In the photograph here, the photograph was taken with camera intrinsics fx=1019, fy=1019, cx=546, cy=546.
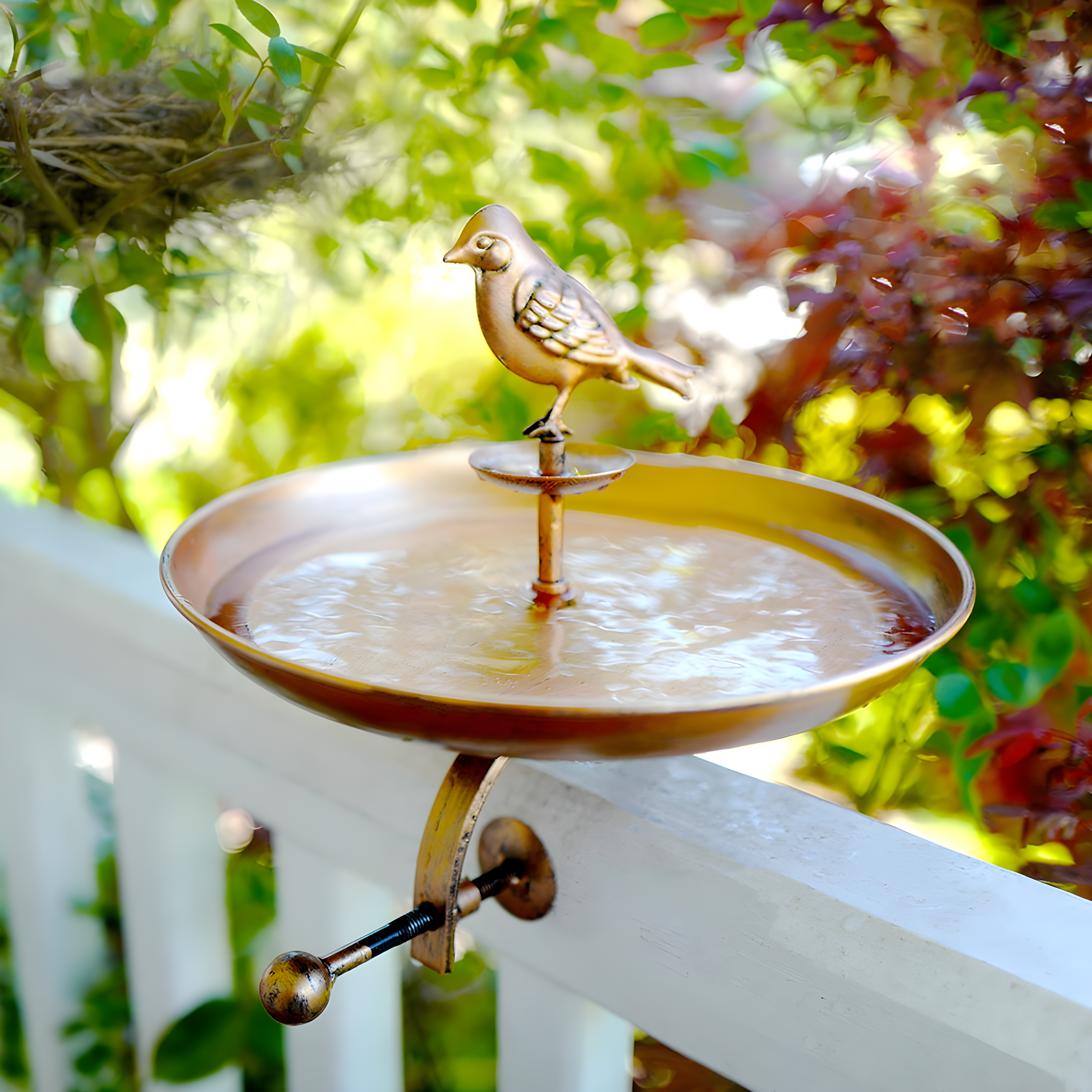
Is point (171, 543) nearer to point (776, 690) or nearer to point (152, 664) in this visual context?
point (776, 690)

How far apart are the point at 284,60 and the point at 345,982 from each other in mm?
672

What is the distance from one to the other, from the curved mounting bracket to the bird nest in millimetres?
522

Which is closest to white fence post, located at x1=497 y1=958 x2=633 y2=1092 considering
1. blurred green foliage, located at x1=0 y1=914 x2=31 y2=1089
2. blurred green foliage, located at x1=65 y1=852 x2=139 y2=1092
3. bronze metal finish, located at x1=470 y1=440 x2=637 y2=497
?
bronze metal finish, located at x1=470 y1=440 x2=637 y2=497

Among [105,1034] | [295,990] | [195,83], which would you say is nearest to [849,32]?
[195,83]

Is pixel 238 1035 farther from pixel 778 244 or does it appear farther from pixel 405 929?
pixel 778 244

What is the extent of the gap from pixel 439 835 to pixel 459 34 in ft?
3.04

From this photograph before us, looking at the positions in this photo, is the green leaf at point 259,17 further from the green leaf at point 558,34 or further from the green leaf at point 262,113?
the green leaf at point 558,34

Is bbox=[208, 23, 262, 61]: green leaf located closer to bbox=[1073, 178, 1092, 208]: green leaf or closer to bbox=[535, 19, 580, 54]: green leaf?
bbox=[535, 19, 580, 54]: green leaf

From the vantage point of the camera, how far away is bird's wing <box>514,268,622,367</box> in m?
0.52

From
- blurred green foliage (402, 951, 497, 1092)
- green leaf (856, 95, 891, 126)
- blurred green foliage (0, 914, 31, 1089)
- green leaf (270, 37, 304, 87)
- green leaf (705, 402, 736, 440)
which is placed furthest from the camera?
blurred green foliage (0, 914, 31, 1089)

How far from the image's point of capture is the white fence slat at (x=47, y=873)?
3.64 feet

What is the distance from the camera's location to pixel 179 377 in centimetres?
134

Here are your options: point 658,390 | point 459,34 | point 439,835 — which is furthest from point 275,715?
point 459,34

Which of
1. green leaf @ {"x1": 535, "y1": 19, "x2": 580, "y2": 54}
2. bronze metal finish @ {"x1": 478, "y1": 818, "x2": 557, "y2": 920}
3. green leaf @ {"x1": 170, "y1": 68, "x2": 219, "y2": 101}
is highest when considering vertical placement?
green leaf @ {"x1": 535, "y1": 19, "x2": 580, "y2": 54}
